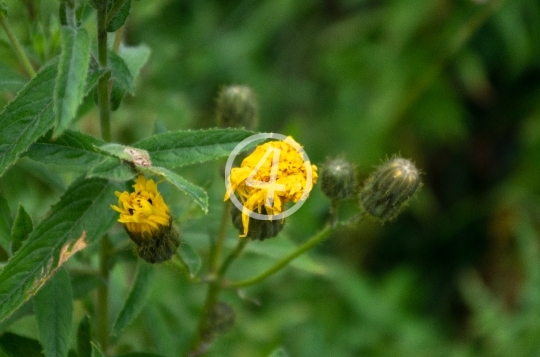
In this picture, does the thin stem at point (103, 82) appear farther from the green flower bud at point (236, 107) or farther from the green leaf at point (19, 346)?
the green flower bud at point (236, 107)

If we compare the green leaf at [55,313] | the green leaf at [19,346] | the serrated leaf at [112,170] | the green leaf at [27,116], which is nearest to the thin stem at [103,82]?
the green leaf at [27,116]

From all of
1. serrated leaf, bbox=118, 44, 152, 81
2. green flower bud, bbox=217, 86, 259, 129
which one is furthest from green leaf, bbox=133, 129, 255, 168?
green flower bud, bbox=217, 86, 259, 129

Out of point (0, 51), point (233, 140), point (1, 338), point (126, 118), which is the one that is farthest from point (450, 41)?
point (1, 338)

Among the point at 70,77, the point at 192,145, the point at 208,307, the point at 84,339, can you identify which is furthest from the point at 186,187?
the point at 208,307

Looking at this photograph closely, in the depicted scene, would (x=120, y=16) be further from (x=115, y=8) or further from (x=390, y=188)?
(x=390, y=188)

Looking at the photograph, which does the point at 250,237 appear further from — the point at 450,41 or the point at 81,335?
the point at 450,41
